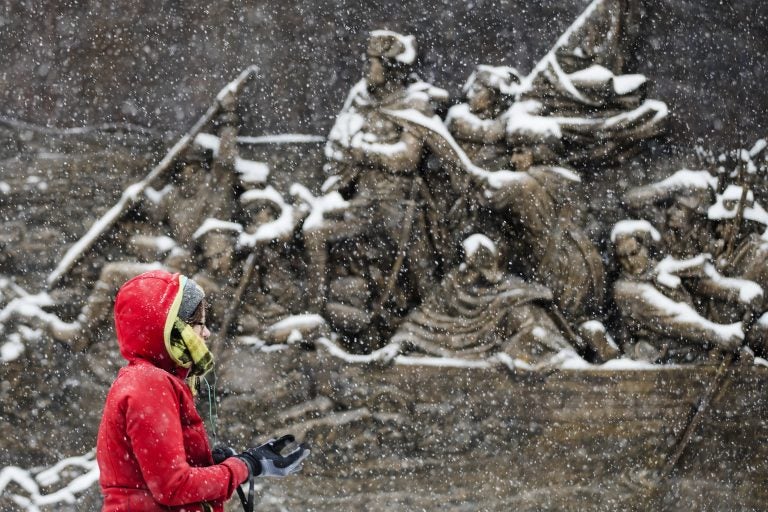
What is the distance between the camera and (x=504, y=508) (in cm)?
493

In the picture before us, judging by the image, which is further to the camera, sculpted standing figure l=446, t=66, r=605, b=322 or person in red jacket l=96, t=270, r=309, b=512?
sculpted standing figure l=446, t=66, r=605, b=322

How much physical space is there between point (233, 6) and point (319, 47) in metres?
0.52

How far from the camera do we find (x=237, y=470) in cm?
240

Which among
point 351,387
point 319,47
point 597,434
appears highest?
point 319,47

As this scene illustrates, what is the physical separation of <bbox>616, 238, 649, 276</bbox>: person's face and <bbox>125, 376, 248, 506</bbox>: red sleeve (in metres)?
3.18

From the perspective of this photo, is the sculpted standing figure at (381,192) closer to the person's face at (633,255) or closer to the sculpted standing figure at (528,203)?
the sculpted standing figure at (528,203)

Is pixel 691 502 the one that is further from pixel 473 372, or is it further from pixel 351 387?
pixel 351 387

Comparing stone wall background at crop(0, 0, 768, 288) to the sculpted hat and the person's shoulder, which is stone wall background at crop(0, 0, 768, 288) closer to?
the sculpted hat

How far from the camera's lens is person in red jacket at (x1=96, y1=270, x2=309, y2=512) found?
7.17 ft

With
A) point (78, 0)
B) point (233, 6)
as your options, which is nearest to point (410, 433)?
point (233, 6)

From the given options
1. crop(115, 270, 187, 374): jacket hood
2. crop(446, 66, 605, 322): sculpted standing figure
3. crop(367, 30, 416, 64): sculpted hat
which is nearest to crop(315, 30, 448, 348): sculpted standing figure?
crop(367, 30, 416, 64): sculpted hat

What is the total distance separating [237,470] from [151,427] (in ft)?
1.09

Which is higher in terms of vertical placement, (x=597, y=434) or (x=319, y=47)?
(x=319, y=47)

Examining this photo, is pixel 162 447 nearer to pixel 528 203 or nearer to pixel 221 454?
pixel 221 454
